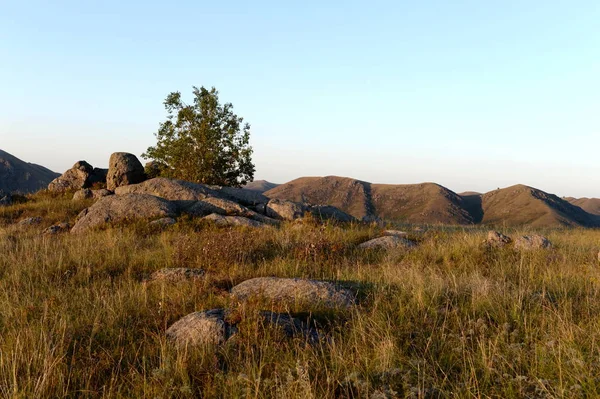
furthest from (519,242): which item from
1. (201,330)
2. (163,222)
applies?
(163,222)

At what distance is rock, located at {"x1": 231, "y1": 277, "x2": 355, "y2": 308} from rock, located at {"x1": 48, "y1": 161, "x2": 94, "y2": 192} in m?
19.6

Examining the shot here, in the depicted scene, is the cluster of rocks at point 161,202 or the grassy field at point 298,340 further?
the cluster of rocks at point 161,202

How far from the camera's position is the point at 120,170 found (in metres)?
19.8

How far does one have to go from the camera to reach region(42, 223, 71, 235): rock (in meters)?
12.3

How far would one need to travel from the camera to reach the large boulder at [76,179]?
21.5 metres

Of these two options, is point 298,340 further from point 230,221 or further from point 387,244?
point 230,221

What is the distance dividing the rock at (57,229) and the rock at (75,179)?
8.95 m

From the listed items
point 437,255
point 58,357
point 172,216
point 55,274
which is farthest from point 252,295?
point 172,216

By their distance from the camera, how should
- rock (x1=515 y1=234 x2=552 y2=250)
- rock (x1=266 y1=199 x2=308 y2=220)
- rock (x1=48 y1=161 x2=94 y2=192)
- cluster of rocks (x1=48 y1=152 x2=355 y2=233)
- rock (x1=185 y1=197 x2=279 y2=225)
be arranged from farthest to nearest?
rock (x1=48 y1=161 x2=94 y2=192) < rock (x1=266 y1=199 x2=308 y2=220) < rock (x1=185 y1=197 x2=279 y2=225) < cluster of rocks (x1=48 y1=152 x2=355 y2=233) < rock (x1=515 y1=234 x2=552 y2=250)

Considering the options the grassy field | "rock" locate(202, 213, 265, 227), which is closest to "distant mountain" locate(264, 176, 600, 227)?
"rock" locate(202, 213, 265, 227)

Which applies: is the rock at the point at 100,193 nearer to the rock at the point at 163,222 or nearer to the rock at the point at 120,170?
the rock at the point at 120,170

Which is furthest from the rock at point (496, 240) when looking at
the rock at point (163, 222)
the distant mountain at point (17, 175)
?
the distant mountain at point (17, 175)

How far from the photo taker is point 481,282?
18.6 ft

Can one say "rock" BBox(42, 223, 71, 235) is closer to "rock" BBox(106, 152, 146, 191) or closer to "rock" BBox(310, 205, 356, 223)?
"rock" BBox(106, 152, 146, 191)
